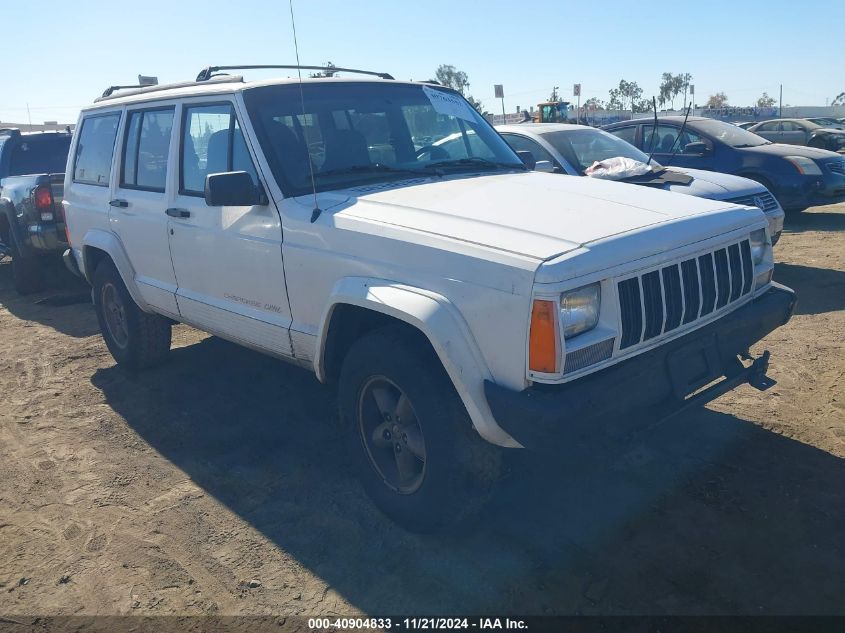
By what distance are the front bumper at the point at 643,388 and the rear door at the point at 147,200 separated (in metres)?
2.83

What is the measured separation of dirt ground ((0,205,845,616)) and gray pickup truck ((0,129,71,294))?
345 centimetres

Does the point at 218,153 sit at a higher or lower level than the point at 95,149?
lower

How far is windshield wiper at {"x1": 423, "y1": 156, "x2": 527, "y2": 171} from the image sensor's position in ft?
13.4

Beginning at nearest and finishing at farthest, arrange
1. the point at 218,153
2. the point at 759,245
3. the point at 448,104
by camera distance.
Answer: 1. the point at 759,245
2. the point at 218,153
3. the point at 448,104

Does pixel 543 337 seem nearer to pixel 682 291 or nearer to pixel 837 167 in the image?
pixel 682 291

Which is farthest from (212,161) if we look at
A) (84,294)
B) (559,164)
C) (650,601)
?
(84,294)

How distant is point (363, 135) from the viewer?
397 cm

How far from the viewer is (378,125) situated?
4.06 m

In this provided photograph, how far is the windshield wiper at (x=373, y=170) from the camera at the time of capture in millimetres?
3736

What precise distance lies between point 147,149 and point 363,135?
5.83ft

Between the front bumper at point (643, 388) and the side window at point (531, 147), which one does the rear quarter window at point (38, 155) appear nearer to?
the side window at point (531, 147)

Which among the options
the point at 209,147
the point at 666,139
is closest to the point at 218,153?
the point at 209,147

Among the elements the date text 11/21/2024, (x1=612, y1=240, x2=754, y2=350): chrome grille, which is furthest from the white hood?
the date text 11/21/2024

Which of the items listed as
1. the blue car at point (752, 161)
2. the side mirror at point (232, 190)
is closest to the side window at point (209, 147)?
the side mirror at point (232, 190)
